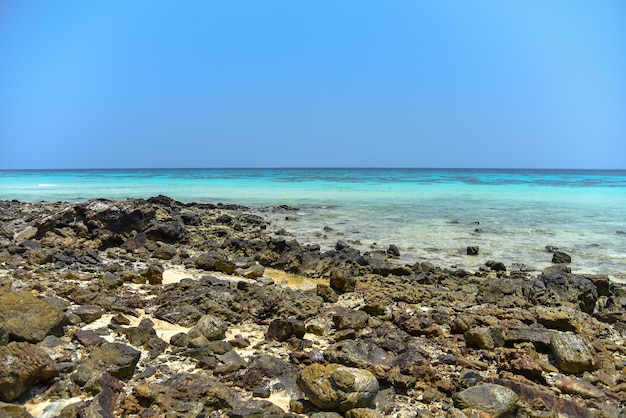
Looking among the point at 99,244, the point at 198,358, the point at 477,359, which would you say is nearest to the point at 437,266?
the point at 477,359

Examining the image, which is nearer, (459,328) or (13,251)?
(459,328)

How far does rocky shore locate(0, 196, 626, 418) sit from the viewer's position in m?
3.63

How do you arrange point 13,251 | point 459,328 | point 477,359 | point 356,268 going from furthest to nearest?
1. point 356,268
2. point 13,251
3. point 459,328
4. point 477,359

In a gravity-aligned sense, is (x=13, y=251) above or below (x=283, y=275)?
above

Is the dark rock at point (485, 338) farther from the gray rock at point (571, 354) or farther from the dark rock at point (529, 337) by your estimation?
the gray rock at point (571, 354)

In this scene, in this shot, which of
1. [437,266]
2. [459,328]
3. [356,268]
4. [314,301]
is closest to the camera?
[459,328]

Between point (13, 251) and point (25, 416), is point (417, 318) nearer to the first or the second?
point (25, 416)

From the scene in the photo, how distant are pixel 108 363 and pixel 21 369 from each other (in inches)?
25.7

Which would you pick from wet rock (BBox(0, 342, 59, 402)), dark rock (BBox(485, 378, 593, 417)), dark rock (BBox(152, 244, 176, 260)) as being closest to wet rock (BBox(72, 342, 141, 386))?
wet rock (BBox(0, 342, 59, 402))

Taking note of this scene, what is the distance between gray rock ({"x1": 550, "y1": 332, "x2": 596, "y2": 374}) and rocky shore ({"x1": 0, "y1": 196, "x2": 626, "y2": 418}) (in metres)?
0.01

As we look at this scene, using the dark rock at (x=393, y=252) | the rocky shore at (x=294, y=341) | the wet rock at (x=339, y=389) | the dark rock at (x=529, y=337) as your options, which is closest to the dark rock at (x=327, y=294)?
the rocky shore at (x=294, y=341)

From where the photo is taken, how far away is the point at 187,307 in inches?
219

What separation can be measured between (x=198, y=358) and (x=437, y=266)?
685 centimetres

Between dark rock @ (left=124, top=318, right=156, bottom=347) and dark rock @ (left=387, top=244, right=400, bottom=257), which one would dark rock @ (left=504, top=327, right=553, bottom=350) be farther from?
dark rock @ (left=387, top=244, right=400, bottom=257)
